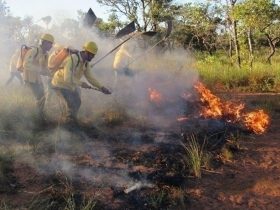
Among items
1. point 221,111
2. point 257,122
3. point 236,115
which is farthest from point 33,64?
point 257,122

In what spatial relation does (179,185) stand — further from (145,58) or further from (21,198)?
(145,58)

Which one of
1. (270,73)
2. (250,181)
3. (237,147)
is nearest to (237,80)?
(270,73)

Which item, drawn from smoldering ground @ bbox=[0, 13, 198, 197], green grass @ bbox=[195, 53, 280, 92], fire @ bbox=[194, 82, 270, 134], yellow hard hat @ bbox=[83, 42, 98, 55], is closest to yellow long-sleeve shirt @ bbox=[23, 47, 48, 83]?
smoldering ground @ bbox=[0, 13, 198, 197]

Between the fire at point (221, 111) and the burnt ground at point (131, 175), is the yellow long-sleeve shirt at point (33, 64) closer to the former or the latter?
the burnt ground at point (131, 175)

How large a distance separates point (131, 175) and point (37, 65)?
3.11 meters

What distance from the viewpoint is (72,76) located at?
715 centimetres

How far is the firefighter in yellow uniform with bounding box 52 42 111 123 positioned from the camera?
7055mm

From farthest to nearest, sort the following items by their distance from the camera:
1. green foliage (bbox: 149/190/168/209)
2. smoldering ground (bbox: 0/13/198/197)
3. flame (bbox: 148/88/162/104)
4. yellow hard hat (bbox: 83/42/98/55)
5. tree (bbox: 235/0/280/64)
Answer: tree (bbox: 235/0/280/64) < flame (bbox: 148/88/162/104) < yellow hard hat (bbox: 83/42/98/55) < smoldering ground (bbox: 0/13/198/197) < green foliage (bbox: 149/190/168/209)

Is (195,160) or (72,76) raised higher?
(72,76)

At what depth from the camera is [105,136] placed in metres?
7.34

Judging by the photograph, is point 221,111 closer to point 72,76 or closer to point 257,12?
point 72,76

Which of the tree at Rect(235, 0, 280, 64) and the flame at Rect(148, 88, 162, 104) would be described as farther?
the tree at Rect(235, 0, 280, 64)

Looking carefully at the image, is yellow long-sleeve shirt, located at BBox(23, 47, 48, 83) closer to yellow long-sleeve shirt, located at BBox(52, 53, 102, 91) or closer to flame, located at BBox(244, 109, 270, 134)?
yellow long-sleeve shirt, located at BBox(52, 53, 102, 91)

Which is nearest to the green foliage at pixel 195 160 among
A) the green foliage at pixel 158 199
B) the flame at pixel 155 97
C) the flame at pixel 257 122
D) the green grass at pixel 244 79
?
the green foliage at pixel 158 199
